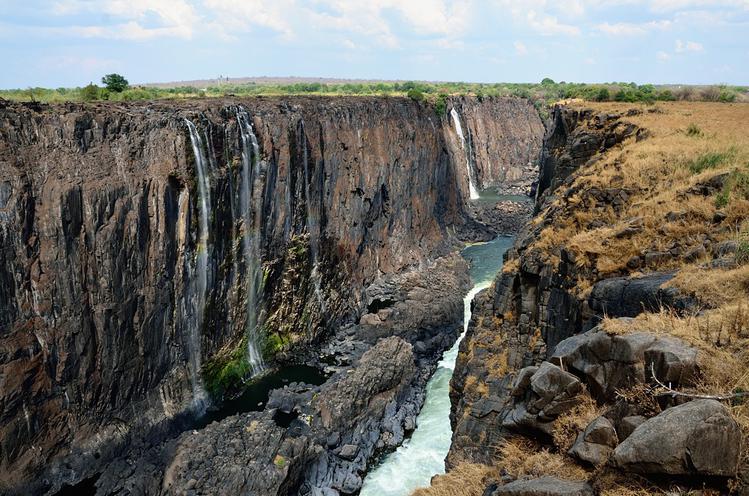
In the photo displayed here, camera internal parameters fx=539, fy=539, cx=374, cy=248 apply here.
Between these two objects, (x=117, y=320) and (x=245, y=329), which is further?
(x=245, y=329)

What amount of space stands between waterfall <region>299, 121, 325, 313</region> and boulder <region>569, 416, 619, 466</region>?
31.5 meters

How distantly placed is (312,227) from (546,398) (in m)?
30.8

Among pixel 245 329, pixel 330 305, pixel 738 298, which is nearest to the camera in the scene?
pixel 738 298

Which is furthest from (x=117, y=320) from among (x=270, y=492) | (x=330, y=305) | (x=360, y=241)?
(x=360, y=241)

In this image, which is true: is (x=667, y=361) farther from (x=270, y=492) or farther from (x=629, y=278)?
(x=270, y=492)

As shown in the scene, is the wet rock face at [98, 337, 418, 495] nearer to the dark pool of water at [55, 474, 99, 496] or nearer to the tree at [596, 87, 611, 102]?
the dark pool of water at [55, 474, 99, 496]

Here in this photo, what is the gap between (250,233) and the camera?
33.3m

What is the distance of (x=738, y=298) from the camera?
33.1 feet

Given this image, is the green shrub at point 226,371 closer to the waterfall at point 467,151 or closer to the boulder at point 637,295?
the boulder at point 637,295

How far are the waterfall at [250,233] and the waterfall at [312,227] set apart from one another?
5.45m

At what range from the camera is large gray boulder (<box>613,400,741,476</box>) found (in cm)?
642

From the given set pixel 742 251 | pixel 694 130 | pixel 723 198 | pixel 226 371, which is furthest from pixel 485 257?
pixel 742 251

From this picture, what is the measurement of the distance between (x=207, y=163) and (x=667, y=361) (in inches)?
1047

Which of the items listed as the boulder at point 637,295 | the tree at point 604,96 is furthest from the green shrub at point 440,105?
the boulder at point 637,295
